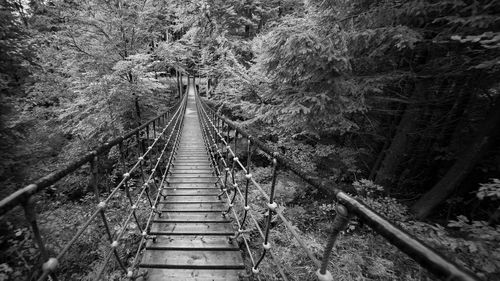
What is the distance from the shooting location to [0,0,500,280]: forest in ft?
11.1

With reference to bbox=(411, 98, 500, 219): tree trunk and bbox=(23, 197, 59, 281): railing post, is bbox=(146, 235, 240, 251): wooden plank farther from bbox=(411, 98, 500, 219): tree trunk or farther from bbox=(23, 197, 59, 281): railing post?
bbox=(411, 98, 500, 219): tree trunk

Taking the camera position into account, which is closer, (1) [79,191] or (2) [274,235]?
(2) [274,235]

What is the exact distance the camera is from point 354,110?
4051 mm

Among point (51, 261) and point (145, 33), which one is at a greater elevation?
point (145, 33)

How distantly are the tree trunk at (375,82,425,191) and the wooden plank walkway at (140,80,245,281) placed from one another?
4084mm

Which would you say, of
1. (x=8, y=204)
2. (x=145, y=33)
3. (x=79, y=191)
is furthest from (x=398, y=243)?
(x=79, y=191)

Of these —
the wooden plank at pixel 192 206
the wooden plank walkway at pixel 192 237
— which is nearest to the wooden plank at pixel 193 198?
the wooden plank walkway at pixel 192 237

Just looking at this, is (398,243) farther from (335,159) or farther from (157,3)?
(157,3)

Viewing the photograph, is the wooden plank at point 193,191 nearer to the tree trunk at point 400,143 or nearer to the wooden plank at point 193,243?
the wooden plank at point 193,243

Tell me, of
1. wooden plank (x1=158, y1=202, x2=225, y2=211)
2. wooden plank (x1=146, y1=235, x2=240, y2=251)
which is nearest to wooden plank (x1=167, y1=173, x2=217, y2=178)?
wooden plank (x1=158, y1=202, x2=225, y2=211)

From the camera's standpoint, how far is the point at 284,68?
13.8 feet

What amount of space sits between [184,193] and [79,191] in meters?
7.89

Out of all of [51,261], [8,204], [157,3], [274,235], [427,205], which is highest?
[157,3]

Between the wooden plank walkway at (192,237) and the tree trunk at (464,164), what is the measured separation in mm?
4236
